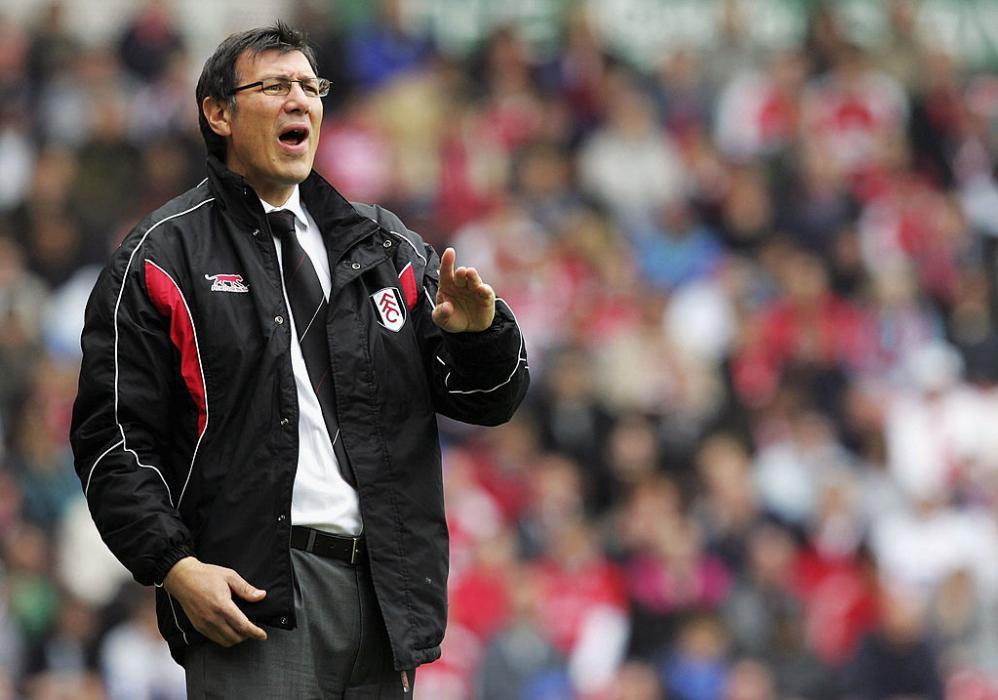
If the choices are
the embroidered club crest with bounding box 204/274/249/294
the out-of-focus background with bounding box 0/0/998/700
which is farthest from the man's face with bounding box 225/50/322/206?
the out-of-focus background with bounding box 0/0/998/700

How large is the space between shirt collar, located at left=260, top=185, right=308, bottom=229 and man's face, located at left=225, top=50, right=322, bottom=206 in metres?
0.05

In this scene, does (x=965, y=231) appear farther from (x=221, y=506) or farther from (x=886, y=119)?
(x=221, y=506)

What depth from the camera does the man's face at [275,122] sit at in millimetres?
3562

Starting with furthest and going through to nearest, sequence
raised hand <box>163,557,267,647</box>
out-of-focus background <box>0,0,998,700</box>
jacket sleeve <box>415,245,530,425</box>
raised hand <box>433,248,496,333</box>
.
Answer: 1. out-of-focus background <box>0,0,998,700</box>
2. jacket sleeve <box>415,245,530,425</box>
3. raised hand <box>433,248,496,333</box>
4. raised hand <box>163,557,267,647</box>

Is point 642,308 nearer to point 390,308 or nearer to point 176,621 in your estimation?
point 390,308

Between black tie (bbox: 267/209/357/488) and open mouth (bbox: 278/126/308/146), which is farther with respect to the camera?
open mouth (bbox: 278/126/308/146)

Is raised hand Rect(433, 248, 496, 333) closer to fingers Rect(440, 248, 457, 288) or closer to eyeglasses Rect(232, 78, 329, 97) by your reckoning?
fingers Rect(440, 248, 457, 288)

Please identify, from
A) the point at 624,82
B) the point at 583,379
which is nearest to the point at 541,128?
the point at 624,82

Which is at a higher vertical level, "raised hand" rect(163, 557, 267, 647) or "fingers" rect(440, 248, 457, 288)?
"fingers" rect(440, 248, 457, 288)

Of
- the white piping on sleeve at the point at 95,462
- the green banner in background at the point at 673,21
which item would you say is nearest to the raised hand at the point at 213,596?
the white piping on sleeve at the point at 95,462

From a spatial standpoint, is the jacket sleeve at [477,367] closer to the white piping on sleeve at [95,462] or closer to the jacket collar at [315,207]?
the jacket collar at [315,207]

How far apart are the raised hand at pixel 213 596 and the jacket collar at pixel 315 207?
682 millimetres

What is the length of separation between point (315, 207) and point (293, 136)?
0.52 feet

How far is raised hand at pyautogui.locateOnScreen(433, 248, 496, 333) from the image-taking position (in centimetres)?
338
